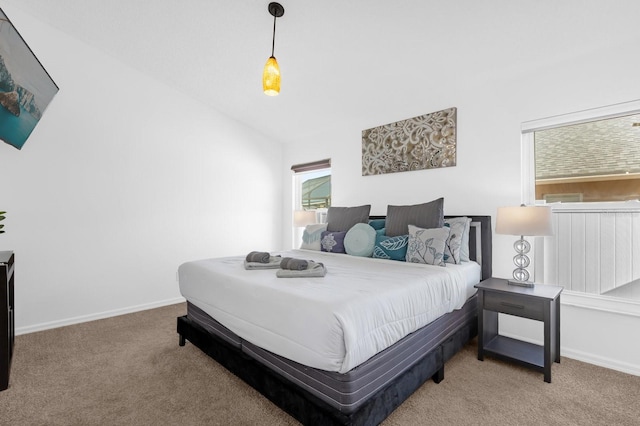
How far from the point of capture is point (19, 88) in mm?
→ 2455

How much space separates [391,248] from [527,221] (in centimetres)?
105

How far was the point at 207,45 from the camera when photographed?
117 inches

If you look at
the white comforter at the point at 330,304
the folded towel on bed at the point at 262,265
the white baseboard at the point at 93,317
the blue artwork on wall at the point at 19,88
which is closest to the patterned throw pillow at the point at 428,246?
the white comforter at the point at 330,304

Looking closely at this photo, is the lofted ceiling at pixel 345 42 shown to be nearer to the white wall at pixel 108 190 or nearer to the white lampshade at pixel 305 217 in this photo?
the white wall at pixel 108 190

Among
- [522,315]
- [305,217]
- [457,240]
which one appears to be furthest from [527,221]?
[305,217]

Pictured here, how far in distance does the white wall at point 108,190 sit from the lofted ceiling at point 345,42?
345 mm

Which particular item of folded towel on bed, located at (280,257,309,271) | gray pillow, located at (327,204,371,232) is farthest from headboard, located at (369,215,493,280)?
folded towel on bed, located at (280,257,309,271)

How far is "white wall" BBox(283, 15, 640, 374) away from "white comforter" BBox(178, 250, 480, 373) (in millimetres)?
823

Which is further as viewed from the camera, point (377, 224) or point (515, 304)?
point (377, 224)

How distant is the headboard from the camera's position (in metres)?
2.75

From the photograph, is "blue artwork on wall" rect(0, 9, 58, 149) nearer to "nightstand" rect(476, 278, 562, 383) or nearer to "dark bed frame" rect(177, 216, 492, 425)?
"dark bed frame" rect(177, 216, 492, 425)

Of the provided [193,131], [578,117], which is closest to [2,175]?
[193,131]

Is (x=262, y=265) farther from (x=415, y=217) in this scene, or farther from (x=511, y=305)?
(x=511, y=305)

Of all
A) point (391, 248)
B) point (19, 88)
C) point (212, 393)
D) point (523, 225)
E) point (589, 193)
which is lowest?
point (212, 393)
